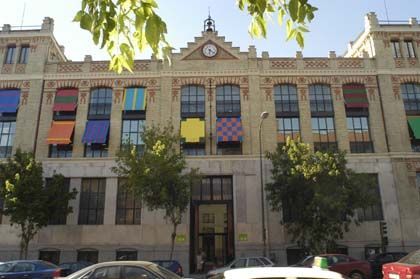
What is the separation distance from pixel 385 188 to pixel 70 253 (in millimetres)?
24522

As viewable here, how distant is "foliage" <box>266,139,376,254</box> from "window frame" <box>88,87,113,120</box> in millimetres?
14900

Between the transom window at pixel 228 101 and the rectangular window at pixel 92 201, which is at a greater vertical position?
the transom window at pixel 228 101

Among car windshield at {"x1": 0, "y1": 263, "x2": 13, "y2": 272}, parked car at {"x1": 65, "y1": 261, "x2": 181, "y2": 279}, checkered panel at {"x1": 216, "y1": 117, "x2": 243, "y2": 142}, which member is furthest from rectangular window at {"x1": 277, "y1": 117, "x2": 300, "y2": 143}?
A: parked car at {"x1": 65, "y1": 261, "x2": 181, "y2": 279}

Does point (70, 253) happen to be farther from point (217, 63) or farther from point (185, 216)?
point (217, 63)

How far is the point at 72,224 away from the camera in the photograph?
26969 millimetres

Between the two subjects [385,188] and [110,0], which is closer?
[110,0]

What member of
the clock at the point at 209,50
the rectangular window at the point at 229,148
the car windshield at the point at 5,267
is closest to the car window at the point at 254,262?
the rectangular window at the point at 229,148

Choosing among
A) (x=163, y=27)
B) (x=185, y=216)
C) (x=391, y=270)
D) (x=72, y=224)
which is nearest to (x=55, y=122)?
(x=72, y=224)

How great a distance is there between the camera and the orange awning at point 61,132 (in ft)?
93.5

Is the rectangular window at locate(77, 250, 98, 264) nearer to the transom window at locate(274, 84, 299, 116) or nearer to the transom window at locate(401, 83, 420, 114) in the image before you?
the transom window at locate(274, 84, 299, 116)

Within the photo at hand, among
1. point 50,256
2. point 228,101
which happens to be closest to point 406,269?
point 228,101

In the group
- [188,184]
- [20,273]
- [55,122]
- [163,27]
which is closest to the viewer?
[163,27]

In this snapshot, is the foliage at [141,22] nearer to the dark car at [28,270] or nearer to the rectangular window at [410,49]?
the dark car at [28,270]

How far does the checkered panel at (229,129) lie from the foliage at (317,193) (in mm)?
4803
